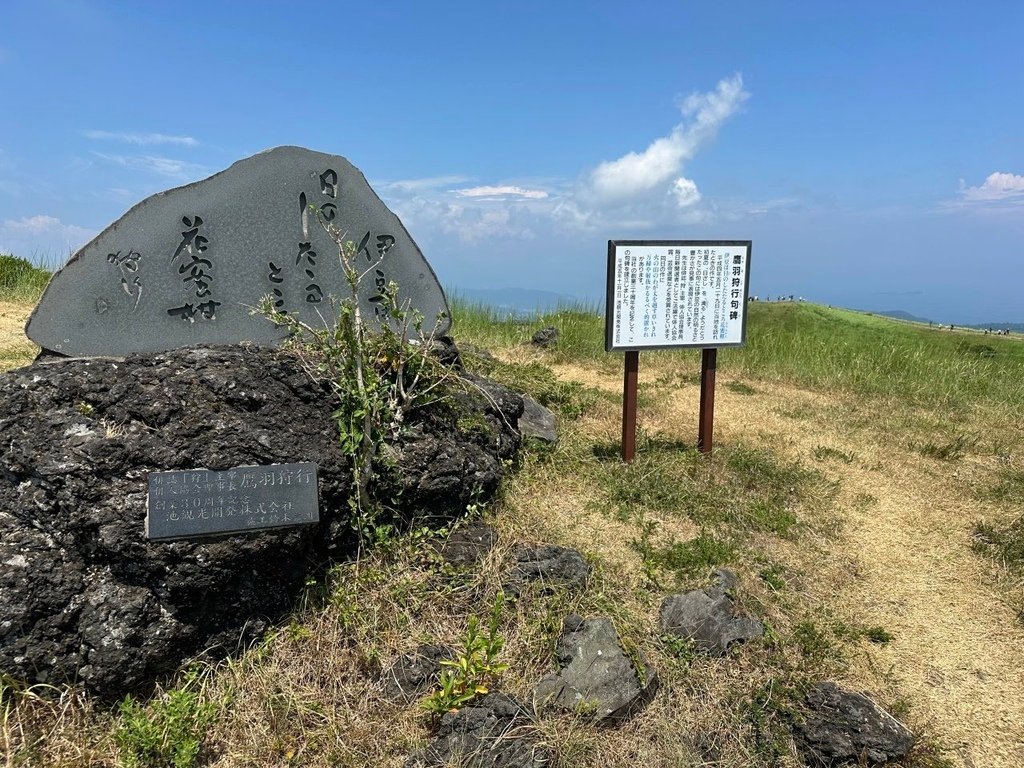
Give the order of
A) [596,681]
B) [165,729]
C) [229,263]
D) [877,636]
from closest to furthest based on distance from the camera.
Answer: [165,729], [596,681], [877,636], [229,263]

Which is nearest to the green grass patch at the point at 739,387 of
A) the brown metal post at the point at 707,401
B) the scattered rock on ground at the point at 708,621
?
the brown metal post at the point at 707,401

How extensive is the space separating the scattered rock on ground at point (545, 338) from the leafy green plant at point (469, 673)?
6582 mm

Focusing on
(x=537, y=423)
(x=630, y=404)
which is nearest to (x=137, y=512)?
(x=537, y=423)

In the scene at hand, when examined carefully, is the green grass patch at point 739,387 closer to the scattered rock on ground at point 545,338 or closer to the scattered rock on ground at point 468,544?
the scattered rock on ground at point 545,338

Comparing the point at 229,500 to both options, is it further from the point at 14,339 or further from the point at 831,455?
the point at 14,339

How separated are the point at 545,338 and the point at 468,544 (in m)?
6.14

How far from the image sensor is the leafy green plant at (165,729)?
97.9 inches

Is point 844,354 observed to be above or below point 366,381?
below

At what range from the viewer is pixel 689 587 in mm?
3451

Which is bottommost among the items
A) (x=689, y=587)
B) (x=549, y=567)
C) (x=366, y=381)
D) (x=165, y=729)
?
(x=165, y=729)

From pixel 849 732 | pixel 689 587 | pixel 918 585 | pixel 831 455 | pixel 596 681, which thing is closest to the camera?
pixel 849 732

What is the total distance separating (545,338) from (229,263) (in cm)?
540

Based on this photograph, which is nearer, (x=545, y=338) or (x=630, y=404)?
(x=630, y=404)

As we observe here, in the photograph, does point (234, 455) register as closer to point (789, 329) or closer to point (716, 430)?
point (716, 430)
